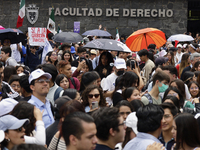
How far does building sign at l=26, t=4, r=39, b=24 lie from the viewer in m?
21.1

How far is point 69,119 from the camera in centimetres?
307

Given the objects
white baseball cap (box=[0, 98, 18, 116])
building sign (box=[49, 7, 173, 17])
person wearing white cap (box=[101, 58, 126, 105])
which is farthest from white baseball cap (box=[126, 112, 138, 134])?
building sign (box=[49, 7, 173, 17])

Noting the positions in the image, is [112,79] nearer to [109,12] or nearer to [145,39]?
[145,39]

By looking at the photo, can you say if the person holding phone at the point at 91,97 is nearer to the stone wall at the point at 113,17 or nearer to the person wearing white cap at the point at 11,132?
the person wearing white cap at the point at 11,132

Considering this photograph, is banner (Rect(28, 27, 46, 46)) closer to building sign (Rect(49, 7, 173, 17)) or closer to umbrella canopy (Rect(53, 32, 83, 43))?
umbrella canopy (Rect(53, 32, 83, 43))

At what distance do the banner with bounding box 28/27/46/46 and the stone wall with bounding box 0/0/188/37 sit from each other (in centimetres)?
1091

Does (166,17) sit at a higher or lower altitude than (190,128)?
higher

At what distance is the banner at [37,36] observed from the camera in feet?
35.4

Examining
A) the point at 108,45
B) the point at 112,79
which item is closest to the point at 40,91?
the point at 112,79

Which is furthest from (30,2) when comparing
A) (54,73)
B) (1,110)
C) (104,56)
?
(1,110)

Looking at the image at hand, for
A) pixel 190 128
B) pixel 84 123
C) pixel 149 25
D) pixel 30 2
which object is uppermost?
pixel 30 2

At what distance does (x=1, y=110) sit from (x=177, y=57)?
958 cm

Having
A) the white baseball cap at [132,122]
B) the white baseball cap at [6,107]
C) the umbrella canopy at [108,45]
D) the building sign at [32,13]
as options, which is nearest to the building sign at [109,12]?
the building sign at [32,13]

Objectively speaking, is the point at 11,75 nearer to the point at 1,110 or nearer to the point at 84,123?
the point at 1,110
